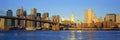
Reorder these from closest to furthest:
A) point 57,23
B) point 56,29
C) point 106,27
A: point 57,23 < point 56,29 < point 106,27

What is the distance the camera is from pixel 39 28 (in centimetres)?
18175

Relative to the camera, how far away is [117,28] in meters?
196

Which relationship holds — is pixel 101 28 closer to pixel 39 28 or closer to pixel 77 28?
pixel 77 28

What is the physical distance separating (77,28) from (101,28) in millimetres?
12337

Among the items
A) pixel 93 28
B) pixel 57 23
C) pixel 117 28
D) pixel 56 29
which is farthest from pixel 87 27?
pixel 57 23

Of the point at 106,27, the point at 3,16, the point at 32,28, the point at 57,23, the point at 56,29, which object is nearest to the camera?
the point at 3,16

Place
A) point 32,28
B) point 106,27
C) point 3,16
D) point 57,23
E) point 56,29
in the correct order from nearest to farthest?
1. point 3,16
2. point 57,23
3. point 56,29
4. point 32,28
5. point 106,27

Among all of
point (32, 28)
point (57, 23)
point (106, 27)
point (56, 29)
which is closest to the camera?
point (57, 23)

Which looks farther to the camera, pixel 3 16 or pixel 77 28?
pixel 77 28

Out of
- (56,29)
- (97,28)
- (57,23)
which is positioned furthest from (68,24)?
(97,28)

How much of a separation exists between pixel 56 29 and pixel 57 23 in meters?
13.8

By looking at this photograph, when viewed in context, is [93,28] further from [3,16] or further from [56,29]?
[3,16]

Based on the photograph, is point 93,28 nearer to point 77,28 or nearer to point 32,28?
point 77,28

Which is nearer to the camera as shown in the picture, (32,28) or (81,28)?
(32,28)
